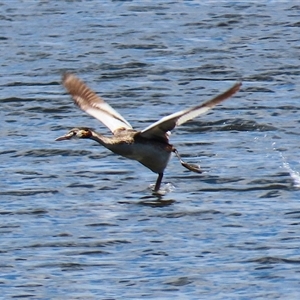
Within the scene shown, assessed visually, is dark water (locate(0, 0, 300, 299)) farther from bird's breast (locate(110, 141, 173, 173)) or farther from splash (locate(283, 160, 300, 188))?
bird's breast (locate(110, 141, 173, 173))

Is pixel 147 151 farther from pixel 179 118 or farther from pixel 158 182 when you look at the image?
pixel 179 118

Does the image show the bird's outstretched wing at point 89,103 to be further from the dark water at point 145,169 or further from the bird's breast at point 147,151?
the bird's breast at point 147,151

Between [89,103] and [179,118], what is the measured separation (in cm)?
195

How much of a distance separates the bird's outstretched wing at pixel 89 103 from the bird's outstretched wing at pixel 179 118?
3.18 feet

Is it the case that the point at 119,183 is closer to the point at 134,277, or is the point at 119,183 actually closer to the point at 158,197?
the point at 158,197

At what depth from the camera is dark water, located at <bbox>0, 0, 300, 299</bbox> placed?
33.8 feet

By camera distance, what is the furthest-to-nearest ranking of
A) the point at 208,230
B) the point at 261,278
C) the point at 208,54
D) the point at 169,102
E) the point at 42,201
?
the point at 208,54 → the point at 169,102 → the point at 42,201 → the point at 208,230 → the point at 261,278

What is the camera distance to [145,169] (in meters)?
14.2

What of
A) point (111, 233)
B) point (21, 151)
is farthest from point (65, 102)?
point (111, 233)

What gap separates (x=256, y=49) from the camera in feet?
64.6

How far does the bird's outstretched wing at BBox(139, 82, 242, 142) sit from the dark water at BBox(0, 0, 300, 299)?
62 cm

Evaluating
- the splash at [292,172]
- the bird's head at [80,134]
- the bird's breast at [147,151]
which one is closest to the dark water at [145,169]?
the splash at [292,172]

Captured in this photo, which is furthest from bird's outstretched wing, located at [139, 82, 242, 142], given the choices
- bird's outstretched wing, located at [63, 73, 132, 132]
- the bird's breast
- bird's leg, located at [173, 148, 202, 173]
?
bird's outstretched wing, located at [63, 73, 132, 132]

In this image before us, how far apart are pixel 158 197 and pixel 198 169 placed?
0.75 metres
